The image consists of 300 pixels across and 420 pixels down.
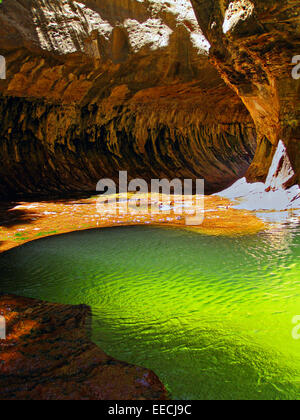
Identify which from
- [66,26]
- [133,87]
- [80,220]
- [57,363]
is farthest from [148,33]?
[57,363]

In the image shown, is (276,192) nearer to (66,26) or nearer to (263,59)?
(263,59)

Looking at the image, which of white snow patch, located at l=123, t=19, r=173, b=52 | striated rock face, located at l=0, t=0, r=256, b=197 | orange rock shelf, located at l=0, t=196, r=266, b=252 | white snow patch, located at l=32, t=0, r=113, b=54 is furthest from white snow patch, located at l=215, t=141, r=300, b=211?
white snow patch, located at l=32, t=0, r=113, b=54

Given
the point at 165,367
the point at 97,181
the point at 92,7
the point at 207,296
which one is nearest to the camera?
the point at 165,367

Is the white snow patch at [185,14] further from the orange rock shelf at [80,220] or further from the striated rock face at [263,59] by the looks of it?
the orange rock shelf at [80,220]

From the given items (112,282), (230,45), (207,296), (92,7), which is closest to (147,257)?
(112,282)

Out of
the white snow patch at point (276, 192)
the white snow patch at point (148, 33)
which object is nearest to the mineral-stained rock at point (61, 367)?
the white snow patch at point (276, 192)

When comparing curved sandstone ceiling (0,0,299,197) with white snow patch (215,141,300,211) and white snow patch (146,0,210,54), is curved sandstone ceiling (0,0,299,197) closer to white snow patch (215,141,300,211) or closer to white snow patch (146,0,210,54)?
white snow patch (146,0,210,54)

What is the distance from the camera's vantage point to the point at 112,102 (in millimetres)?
11305

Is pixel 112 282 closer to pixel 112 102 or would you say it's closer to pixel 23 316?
pixel 23 316

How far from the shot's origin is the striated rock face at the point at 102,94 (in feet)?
29.0

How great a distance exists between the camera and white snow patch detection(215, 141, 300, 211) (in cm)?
674

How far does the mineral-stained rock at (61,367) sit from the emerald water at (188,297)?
0.10 metres

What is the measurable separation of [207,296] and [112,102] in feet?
31.0

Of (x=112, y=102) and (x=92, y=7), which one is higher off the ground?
(x=92, y=7)
